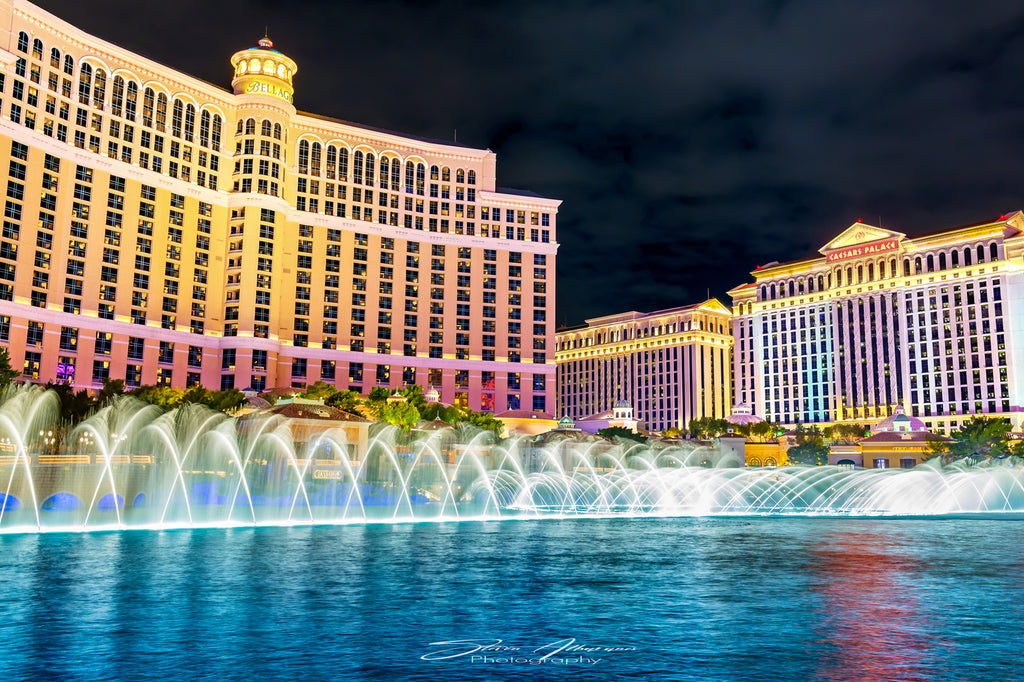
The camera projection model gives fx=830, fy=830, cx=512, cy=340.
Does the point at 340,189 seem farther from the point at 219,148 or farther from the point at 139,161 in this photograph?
the point at 139,161

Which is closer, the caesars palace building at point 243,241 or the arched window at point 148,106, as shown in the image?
the caesars palace building at point 243,241

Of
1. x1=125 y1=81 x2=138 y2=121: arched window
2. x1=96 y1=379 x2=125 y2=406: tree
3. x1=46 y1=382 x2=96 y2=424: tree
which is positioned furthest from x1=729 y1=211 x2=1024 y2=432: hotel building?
x1=46 y1=382 x2=96 y2=424: tree

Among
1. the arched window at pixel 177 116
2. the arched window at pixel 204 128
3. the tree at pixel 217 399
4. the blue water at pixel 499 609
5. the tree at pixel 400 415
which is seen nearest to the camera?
the blue water at pixel 499 609

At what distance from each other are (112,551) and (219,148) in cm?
9759

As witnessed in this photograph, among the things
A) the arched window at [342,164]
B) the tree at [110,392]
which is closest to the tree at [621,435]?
the arched window at [342,164]

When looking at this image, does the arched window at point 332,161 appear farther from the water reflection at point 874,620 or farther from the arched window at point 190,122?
the water reflection at point 874,620

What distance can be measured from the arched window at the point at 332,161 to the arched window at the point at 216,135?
52.5ft

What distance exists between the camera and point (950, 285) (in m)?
155

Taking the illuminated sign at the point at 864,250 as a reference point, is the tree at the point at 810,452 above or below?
below

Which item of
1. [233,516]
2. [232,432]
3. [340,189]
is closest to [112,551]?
[233,516]

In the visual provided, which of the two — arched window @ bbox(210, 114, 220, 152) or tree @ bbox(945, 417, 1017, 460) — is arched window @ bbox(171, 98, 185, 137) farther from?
tree @ bbox(945, 417, 1017, 460)

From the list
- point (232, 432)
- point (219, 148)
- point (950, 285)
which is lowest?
point (232, 432)

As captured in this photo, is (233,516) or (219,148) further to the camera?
(219,148)

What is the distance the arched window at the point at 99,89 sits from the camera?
101 m
